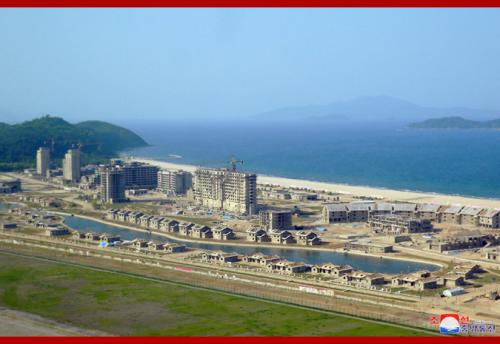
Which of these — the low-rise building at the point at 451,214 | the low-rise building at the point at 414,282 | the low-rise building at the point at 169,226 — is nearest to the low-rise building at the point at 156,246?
the low-rise building at the point at 169,226

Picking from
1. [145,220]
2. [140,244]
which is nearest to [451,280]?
[140,244]

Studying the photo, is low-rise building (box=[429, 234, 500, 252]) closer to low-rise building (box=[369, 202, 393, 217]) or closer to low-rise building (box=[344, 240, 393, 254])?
low-rise building (box=[344, 240, 393, 254])

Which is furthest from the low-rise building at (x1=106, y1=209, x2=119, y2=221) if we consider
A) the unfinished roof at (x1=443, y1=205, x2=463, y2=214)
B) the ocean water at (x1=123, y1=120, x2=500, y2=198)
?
the ocean water at (x1=123, y1=120, x2=500, y2=198)

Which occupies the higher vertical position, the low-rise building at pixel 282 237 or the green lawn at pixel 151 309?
the low-rise building at pixel 282 237

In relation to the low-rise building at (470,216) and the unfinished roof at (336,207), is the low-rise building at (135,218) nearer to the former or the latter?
the unfinished roof at (336,207)

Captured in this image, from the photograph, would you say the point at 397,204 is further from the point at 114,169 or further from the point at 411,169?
the point at 411,169
